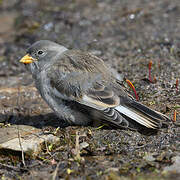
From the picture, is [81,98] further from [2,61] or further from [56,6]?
[56,6]

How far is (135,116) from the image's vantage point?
4.19 metres

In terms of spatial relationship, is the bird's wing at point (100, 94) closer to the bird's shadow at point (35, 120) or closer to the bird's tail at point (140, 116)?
the bird's tail at point (140, 116)

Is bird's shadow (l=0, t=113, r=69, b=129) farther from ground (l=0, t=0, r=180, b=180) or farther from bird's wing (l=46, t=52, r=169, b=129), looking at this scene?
bird's wing (l=46, t=52, r=169, b=129)

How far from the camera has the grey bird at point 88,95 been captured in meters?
4.20

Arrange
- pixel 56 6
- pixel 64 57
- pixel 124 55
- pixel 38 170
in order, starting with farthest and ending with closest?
1. pixel 56 6
2. pixel 124 55
3. pixel 64 57
4. pixel 38 170

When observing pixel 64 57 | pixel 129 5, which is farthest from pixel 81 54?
pixel 129 5

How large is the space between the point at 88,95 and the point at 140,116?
2.38 feet

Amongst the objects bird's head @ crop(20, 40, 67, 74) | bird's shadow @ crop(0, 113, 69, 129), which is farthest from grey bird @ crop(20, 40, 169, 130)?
bird's shadow @ crop(0, 113, 69, 129)

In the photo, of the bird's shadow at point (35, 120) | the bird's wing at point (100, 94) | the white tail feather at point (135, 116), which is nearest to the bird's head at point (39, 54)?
the bird's wing at point (100, 94)

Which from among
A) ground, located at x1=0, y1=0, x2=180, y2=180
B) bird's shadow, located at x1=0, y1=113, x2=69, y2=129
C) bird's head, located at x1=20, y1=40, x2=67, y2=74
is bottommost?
bird's shadow, located at x1=0, y1=113, x2=69, y2=129

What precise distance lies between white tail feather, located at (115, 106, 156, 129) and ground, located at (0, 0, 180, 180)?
162 millimetres

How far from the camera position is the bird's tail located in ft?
13.5

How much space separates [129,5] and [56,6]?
2148mm

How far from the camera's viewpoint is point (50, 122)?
→ 207 inches
